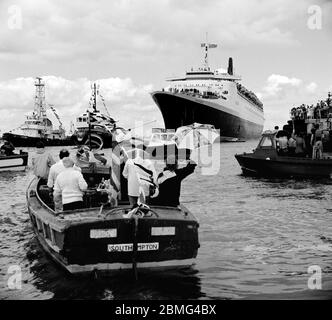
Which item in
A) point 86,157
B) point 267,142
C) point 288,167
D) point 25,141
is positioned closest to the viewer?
point 86,157

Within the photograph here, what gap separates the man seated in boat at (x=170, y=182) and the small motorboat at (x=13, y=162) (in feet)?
83.4

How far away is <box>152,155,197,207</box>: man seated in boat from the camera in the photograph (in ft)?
29.9

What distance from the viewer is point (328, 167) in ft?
77.0

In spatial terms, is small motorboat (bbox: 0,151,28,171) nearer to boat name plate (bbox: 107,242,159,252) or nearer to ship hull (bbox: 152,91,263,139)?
boat name plate (bbox: 107,242,159,252)

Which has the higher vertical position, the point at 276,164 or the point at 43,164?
the point at 43,164

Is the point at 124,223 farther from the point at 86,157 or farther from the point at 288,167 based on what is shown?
the point at 288,167

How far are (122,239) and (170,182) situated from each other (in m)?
1.76

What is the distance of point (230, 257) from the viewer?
34.5ft

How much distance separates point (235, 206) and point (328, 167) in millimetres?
8224

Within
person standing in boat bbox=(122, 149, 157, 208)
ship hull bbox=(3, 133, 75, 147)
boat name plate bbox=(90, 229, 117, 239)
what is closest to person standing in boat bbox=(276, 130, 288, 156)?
person standing in boat bbox=(122, 149, 157, 208)

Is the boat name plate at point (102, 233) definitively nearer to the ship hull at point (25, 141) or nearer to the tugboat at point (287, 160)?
the tugboat at point (287, 160)

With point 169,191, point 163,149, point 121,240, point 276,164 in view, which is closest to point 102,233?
point 121,240

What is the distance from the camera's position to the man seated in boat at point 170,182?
9125mm

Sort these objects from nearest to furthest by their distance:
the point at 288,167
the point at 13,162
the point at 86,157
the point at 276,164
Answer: the point at 86,157 → the point at 288,167 → the point at 276,164 → the point at 13,162
